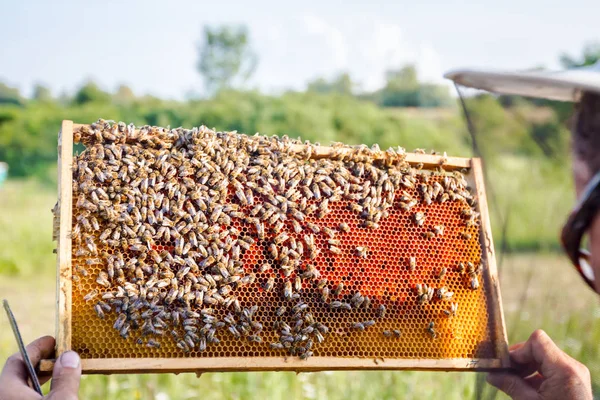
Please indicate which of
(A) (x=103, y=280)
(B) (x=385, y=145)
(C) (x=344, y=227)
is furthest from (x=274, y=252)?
(B) (x=385, y=145)

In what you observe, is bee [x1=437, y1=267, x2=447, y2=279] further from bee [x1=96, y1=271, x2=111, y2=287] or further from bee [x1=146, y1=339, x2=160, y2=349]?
bee [x1=96, y1=271, x2=111, y2=287]

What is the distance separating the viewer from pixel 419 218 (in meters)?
4.00

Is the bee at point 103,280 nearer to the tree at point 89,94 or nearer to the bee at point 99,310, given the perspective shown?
the bee at point 99,310

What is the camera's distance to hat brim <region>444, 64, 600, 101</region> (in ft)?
6.94

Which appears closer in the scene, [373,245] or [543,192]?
[543,192]

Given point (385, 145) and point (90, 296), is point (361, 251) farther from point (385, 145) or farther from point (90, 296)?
point (385, 145)

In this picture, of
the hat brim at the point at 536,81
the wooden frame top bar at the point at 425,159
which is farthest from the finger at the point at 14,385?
the hat brim at the point at 536,81

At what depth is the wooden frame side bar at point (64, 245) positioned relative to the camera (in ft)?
10.6

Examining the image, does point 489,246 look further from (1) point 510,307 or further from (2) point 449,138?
(2) point 449,138

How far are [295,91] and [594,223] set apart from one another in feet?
85.2

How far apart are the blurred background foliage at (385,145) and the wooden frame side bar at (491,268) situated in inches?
3.4

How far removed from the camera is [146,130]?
3732 millimetres

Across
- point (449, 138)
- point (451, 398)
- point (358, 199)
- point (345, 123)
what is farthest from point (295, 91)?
point (358, 199)

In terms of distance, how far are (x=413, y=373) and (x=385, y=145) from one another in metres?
15.4
